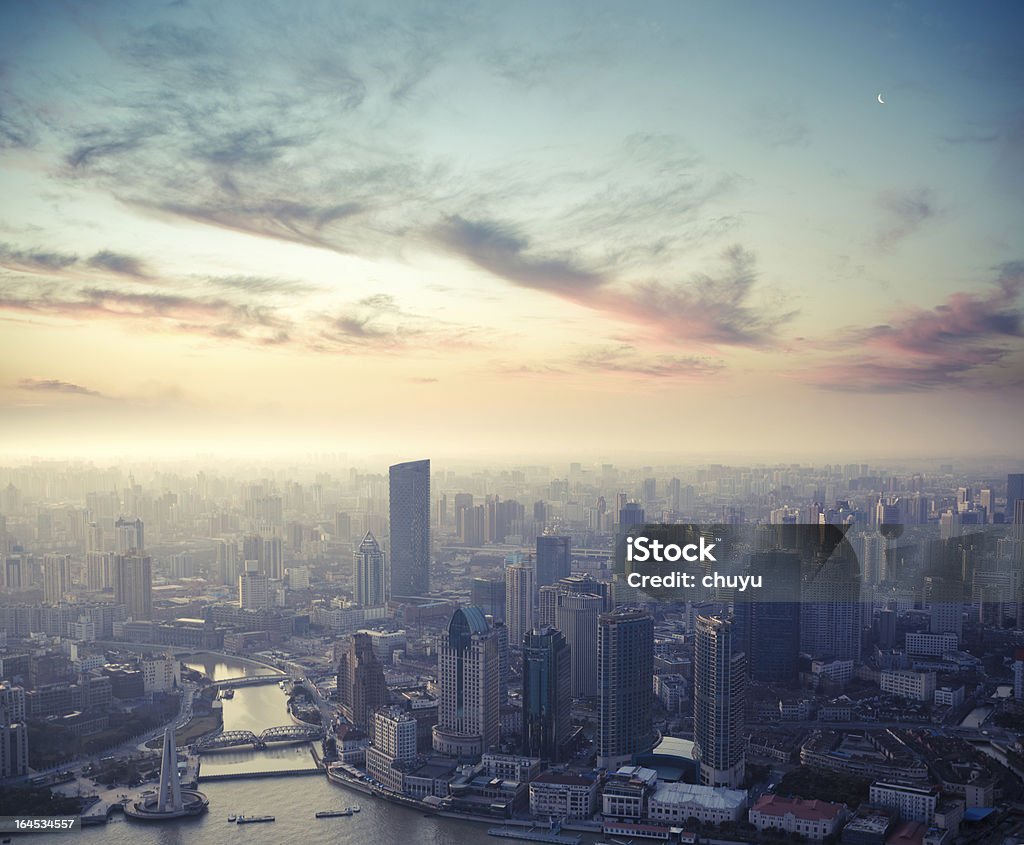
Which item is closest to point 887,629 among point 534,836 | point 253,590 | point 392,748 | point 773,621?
point 773,621

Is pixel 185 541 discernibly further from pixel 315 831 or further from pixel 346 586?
pixel 315 831

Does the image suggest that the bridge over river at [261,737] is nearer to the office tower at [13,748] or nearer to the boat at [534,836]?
the office tower at [13,748]

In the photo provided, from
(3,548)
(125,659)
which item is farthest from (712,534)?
(3,548)

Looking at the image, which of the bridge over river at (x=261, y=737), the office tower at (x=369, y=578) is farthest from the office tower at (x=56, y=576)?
the bridge over river at (x=261, y=737)

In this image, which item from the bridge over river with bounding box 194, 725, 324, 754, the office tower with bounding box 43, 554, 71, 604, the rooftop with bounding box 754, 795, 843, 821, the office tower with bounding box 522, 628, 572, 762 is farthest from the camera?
the office tower with bounding box 43, 554, 71, 604

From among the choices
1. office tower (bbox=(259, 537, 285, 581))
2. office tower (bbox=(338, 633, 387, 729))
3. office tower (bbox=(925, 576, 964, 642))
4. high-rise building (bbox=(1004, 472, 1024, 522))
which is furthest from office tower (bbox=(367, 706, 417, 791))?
office tower (bbox=(259, 537, 285, 581))

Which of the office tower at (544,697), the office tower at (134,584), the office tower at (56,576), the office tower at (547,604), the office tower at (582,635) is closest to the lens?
the office tower at (544,697)

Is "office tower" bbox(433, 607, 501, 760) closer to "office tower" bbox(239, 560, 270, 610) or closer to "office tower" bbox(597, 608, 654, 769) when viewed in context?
"office tower" bbox(597, 608, 654, 769)
